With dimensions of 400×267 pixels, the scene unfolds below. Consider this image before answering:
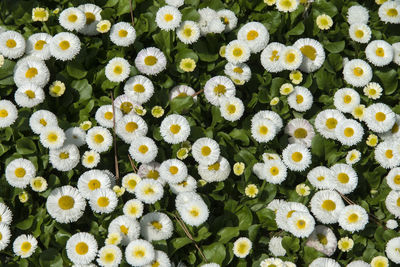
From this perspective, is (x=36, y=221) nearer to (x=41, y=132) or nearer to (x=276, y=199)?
(x=41, y=132)

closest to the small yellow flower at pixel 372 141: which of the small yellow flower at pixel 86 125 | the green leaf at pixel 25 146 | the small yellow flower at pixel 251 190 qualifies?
the small yellow flower at pixel 251 190

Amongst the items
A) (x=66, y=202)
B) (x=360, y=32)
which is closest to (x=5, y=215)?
(x=66, y=202)

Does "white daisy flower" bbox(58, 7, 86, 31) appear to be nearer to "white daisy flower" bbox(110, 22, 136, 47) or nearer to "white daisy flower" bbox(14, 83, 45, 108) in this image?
"white daisy flower" bbox(110, 22, 136, 47)

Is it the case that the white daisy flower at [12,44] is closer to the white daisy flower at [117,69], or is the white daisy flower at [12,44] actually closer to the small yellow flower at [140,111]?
the white daisy flower at [117,69]

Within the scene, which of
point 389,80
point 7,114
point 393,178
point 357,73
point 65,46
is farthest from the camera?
point 389,80

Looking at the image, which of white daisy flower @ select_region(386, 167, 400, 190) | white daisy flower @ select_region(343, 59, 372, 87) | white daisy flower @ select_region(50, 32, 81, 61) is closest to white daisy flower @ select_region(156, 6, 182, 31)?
white daisy flower @ select_region(50, 32, 81, 61)

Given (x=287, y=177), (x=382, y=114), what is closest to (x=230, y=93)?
(x=287, y=177)

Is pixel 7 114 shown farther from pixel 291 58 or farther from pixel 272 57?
pixel 291 58
